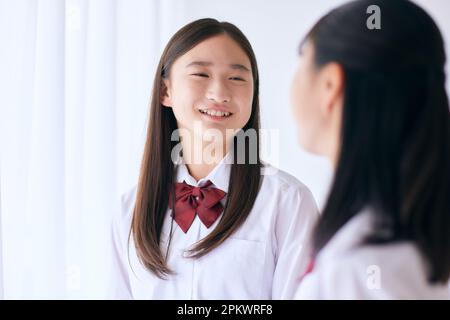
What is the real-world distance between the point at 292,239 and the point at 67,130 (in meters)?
0.64

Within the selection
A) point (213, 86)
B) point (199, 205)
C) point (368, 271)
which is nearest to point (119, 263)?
point (199, 205)

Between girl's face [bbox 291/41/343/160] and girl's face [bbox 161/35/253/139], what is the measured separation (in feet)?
0.45

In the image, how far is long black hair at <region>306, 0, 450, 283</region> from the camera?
957 millimetres

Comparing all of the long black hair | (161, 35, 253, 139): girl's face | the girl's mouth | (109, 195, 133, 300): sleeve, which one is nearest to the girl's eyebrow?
(161, 35, 253, 139): girl's face

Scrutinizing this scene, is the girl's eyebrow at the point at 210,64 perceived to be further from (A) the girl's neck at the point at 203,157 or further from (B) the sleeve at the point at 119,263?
(B) the sleeve at the point at 119,263

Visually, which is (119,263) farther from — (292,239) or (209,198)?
(292,239)

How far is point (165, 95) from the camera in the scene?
122 cm

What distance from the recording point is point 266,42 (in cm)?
123

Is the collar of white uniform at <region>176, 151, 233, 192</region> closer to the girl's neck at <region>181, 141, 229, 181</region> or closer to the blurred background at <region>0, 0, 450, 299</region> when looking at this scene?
the girl's neck at <region>181, 141, 229, 181</region>

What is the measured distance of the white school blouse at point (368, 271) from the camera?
0.97 metres

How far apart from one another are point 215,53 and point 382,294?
2.01ft

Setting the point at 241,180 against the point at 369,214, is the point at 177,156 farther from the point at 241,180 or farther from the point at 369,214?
the point at 369,214

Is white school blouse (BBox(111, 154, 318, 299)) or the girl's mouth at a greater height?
the girl's mouth
